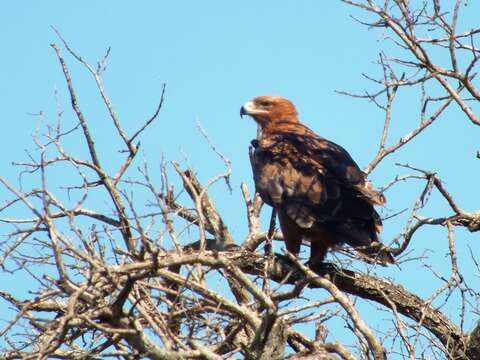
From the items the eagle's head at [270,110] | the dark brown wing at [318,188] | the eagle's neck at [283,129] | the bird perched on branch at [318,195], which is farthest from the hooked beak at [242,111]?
the dark brown wing at [318,188]

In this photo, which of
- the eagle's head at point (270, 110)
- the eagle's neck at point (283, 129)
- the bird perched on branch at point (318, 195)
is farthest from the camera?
the eagle's head at point (270, 110)

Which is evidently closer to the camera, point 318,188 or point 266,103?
point 318,188

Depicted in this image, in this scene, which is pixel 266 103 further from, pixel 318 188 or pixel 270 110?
pixel 318 188

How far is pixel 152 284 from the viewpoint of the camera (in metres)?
5.29

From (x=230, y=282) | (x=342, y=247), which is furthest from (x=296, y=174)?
(x=230, y=282)

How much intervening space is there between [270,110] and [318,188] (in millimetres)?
1864

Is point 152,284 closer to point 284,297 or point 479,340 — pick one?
point 284,297

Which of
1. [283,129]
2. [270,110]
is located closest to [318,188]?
[283,129]

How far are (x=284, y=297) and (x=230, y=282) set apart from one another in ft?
3.59

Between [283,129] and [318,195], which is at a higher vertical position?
[283,129]

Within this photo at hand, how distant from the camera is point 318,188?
7.27 meters

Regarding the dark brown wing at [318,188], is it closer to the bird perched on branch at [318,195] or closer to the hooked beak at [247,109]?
the bird perched on branch at [318,195]

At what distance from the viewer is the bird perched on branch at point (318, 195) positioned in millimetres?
6949

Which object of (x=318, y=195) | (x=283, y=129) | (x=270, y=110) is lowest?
(x=318, y=195)
